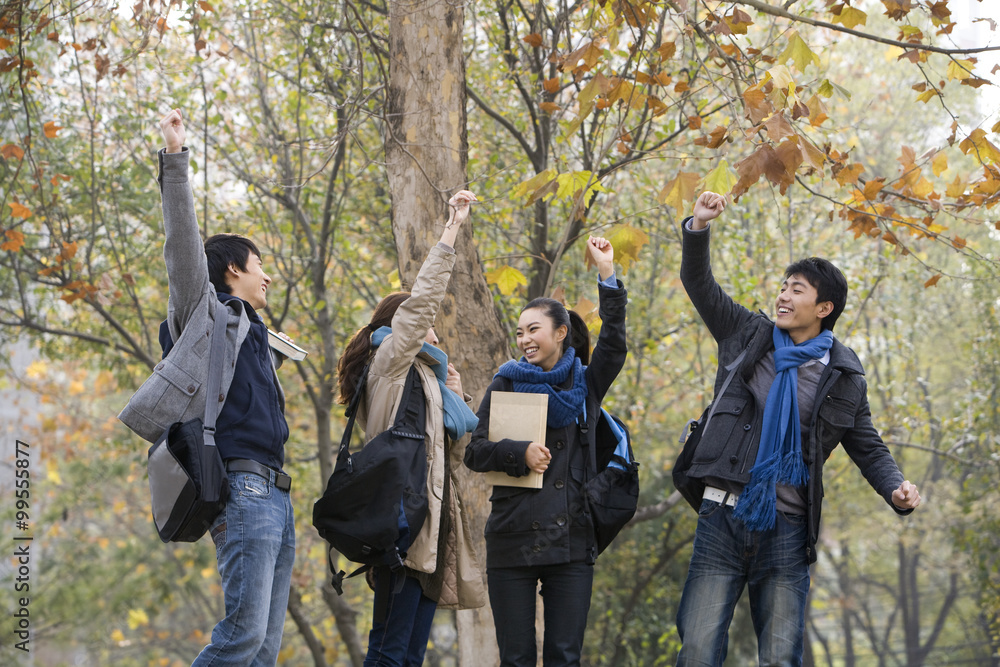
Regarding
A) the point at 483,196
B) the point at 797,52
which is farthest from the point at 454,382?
→ the point at 483,196

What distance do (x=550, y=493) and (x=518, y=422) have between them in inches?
12.0

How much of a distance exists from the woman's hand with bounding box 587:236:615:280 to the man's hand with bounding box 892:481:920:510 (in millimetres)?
1329

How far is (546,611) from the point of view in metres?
3.45

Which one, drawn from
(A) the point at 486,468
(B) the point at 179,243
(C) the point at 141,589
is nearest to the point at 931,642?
(C) the point at 141,589

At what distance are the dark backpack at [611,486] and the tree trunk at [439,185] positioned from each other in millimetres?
1299

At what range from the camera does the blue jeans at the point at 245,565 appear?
2838mm

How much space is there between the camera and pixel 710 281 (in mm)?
3480

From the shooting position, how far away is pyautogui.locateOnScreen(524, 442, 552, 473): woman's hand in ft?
11.2

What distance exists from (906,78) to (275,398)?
58.3 feet

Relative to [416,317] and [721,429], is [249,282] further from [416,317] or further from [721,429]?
[721,429]

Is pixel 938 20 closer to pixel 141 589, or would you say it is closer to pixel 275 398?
pixel 275 398

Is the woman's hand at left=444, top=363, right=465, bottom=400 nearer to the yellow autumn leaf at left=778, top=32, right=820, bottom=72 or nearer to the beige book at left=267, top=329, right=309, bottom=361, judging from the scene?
the beige book at left=267, top=329, right=309, bottom=361

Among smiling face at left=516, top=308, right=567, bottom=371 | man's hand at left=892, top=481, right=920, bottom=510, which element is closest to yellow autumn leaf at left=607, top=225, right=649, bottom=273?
smiling face at left=516, top=308, right=567, bottom=371

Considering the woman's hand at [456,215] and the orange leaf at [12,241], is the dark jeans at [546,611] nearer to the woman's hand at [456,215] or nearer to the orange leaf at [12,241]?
the woman's hand at [456,215]
